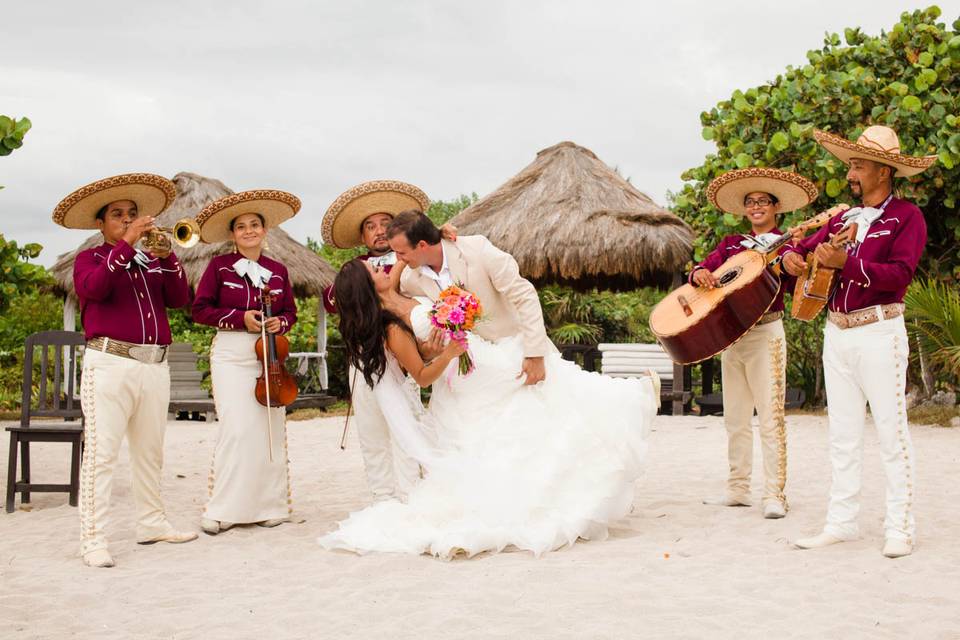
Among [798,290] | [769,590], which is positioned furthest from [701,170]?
[769,590]

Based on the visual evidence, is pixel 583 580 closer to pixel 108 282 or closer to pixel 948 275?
pixel 108 282

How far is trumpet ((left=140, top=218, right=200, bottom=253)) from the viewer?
564 centimetres

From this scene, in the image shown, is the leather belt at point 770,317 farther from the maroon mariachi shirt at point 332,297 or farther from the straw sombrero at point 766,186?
the maroon mariachi shirt at point 332,297

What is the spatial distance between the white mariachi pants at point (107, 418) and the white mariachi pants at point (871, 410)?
391cm

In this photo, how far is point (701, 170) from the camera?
44.1ft

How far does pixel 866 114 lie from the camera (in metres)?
11.9

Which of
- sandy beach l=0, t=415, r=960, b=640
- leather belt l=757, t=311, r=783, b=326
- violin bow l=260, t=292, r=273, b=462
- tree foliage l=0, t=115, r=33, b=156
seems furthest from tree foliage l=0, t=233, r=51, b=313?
leather belt l=757, t=311, r=783, b=326

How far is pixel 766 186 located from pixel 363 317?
2894 mm

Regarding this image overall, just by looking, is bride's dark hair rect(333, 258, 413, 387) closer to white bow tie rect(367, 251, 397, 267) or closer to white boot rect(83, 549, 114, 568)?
white bow tie rect(367, 251, 397, 267)

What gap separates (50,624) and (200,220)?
289cm

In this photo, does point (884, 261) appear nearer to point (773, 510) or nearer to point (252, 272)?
point (773, 510)

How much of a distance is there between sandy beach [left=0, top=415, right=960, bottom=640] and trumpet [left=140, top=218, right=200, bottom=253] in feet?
5.93

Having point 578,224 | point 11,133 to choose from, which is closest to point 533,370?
point 11,133

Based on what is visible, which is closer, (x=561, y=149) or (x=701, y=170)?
(x=701, y=170)
